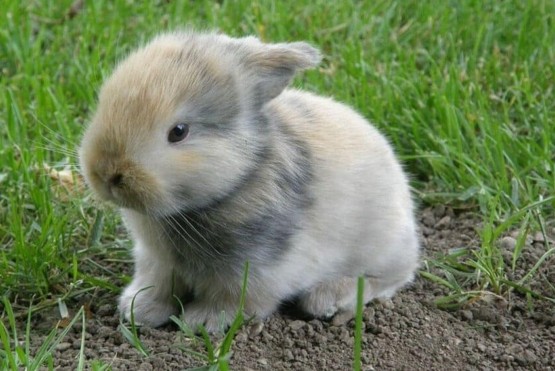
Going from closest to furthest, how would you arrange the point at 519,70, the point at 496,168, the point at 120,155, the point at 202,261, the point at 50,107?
the point at 120,155
the point at 202,261
the point at 496,168
the point at 50,107
the point at 519,70

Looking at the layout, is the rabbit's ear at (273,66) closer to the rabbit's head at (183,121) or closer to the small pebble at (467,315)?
the rabbit's head at (183,121)

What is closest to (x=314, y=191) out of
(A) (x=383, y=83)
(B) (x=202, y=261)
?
(B) (x=202, y=261)

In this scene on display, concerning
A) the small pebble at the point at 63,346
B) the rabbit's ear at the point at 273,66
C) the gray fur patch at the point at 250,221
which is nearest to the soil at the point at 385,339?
the small pebble at the point at 63,346

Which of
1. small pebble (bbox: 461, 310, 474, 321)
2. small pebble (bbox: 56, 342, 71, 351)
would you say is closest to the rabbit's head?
small pebble (bbox: 56, 342, 71, 351)

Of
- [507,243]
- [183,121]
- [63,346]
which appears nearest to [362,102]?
[507,243]

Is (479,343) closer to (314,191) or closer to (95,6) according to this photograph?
(314,191)

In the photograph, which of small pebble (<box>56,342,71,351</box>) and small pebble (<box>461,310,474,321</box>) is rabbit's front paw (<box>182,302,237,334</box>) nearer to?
small pebble (<box>56,342,71,351</box>)

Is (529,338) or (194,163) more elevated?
(194,163)

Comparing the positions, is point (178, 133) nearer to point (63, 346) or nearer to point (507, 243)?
point (63, 346)
